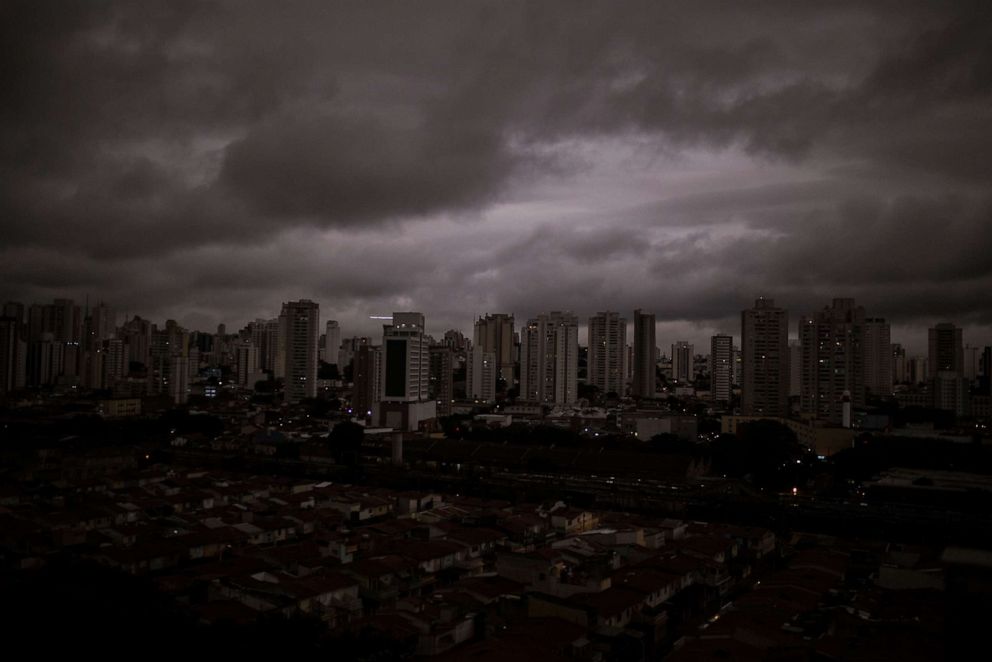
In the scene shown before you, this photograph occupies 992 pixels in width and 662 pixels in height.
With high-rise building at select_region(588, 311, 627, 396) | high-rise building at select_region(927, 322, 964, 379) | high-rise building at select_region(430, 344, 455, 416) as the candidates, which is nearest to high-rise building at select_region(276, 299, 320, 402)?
high-rise building at select_region(430, 344, 455, 416)

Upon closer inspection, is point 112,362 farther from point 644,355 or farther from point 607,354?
point 644,355

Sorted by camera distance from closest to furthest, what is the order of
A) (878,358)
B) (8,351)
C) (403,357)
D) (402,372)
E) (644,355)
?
(403,357)
(402,372)
(8,351)
(878,358)
(644,355)

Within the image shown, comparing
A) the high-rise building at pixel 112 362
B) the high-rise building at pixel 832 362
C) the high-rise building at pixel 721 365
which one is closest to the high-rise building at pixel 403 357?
the high-rise building at pixel 832 362

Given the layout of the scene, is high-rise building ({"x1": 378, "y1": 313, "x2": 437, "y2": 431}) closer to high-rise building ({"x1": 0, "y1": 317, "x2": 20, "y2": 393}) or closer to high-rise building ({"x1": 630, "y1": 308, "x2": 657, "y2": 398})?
high-rise building ({"x1": 0, "y1": 317, "x2": 20, "y2": 393})

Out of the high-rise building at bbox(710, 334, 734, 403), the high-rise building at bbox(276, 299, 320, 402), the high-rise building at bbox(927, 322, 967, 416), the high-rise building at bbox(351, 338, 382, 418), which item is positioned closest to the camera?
the high-rise building at bbox(351, 338, 382, 418)

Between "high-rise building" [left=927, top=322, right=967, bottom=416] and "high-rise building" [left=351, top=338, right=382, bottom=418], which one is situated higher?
"high-rise building" [left=927, top=322, right=967, bottom=416]

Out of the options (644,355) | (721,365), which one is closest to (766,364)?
(644,355)

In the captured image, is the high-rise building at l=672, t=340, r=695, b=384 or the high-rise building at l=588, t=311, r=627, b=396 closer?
the high-rise building at l=588, t=311, r=627, b=396

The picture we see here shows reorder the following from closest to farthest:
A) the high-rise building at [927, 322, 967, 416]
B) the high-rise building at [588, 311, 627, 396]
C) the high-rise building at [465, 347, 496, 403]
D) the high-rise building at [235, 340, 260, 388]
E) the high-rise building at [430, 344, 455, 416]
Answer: the high-rise building at [430, 344, 455, 416] < the high-rise building at [927, 322, 967, 416] < the high-rise building at [588, 311, 627, 396] < the high-rise building at [465, 347, 496, 403] < the high-rise building at [235, 340, 260, 388]
